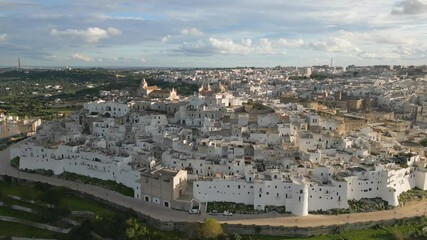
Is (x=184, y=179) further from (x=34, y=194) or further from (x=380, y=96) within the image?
(x=380, y=96)

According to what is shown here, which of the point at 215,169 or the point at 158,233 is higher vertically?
the point at 215,169

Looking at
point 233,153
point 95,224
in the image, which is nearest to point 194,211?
point 95,224

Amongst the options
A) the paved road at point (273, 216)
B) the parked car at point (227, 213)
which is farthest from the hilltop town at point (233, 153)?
the parked car at point (227, 213)

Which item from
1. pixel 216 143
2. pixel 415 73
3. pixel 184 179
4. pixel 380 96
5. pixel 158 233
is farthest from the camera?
pixel 415 73

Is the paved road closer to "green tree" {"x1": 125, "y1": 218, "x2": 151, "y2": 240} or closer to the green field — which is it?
the green field

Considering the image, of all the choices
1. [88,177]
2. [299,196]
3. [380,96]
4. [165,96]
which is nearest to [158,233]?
[299,196]

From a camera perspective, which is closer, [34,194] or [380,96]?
[34,194]

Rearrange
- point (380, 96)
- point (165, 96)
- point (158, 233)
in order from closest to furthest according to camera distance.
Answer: point (158, 233) → point (165, 96) → point (380, 96)

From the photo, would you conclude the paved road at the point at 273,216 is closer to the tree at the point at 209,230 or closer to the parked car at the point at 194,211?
the parked car at the point at 194,211
